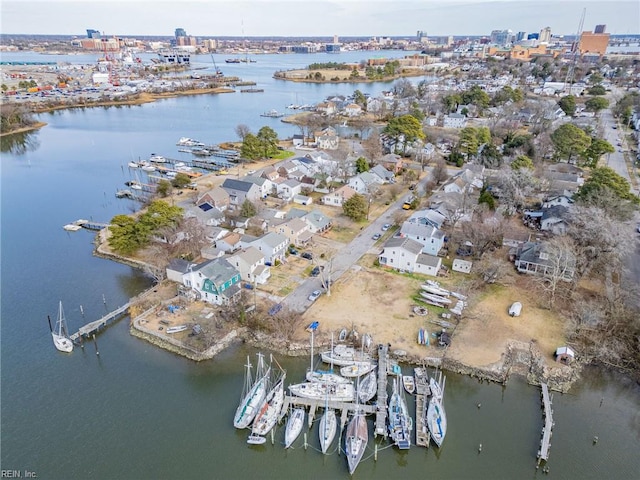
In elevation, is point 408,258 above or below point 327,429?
above

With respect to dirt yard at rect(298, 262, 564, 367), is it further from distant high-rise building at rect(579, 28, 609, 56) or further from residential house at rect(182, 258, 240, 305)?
distant high-rise building at rect(579, 28, 609, 56)

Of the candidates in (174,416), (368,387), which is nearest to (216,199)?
(174,416)

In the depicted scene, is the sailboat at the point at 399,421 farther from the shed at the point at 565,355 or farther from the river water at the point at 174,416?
the shed at the point at 565,355

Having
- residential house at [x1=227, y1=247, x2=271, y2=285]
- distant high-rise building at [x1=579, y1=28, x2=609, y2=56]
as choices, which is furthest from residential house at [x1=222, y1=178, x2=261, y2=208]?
distant high-rise building at [x1=579, y1=28, x2=609, y2=56]

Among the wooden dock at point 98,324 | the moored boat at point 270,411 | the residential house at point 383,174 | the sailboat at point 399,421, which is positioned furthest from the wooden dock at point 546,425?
the residential house at point 383,174

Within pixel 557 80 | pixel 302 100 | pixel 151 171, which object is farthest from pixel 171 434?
pixel 557 80

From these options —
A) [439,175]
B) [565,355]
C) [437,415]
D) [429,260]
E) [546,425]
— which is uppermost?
[439,175]

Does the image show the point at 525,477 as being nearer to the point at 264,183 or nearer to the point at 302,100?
the point at 264,183

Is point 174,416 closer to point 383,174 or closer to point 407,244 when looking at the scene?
point 407,244
